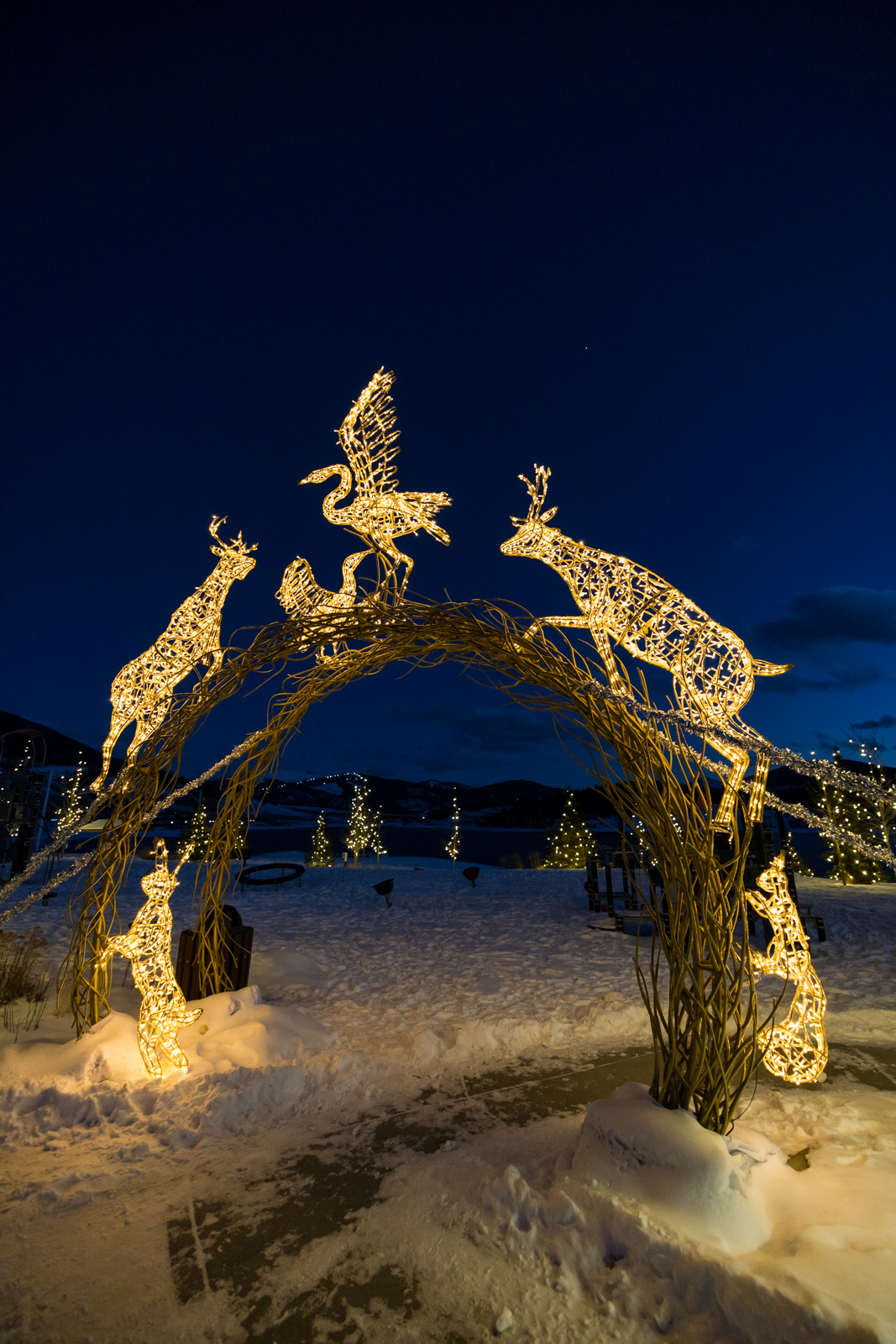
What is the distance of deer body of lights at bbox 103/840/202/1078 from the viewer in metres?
3.09

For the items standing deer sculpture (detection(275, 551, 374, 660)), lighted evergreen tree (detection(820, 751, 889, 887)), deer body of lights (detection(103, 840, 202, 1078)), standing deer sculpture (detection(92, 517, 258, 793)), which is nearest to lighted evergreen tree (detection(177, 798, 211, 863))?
standing deer sculpture (detection(92, 517, 258, 793))

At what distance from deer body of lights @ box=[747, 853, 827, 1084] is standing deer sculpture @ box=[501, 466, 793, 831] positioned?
0.45 meters

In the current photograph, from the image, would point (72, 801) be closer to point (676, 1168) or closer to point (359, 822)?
point (359, 822)

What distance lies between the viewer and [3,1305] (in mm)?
1698

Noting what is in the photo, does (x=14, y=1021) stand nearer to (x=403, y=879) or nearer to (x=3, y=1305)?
(x=3, y=1305)

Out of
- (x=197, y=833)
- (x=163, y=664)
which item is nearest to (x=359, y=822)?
(x=197, y=833)

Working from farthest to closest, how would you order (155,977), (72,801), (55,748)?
1. (55,748)
2. (72,801)
3. (155,977)

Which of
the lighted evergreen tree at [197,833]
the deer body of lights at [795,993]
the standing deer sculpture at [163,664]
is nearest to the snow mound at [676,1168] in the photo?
the deer body of lights at [795,993]

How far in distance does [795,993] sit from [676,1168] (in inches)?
36.5

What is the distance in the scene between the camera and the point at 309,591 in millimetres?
4477

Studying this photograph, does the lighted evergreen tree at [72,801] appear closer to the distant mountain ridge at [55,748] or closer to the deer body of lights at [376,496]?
the distant mountain ridge at [55,748]

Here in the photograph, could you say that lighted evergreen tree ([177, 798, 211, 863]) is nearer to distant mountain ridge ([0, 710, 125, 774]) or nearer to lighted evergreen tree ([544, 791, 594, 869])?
distant mountain ridge ([0, 710, 125, 774])

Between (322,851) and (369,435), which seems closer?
(369,435)

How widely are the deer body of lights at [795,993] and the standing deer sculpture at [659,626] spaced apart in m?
0.45
